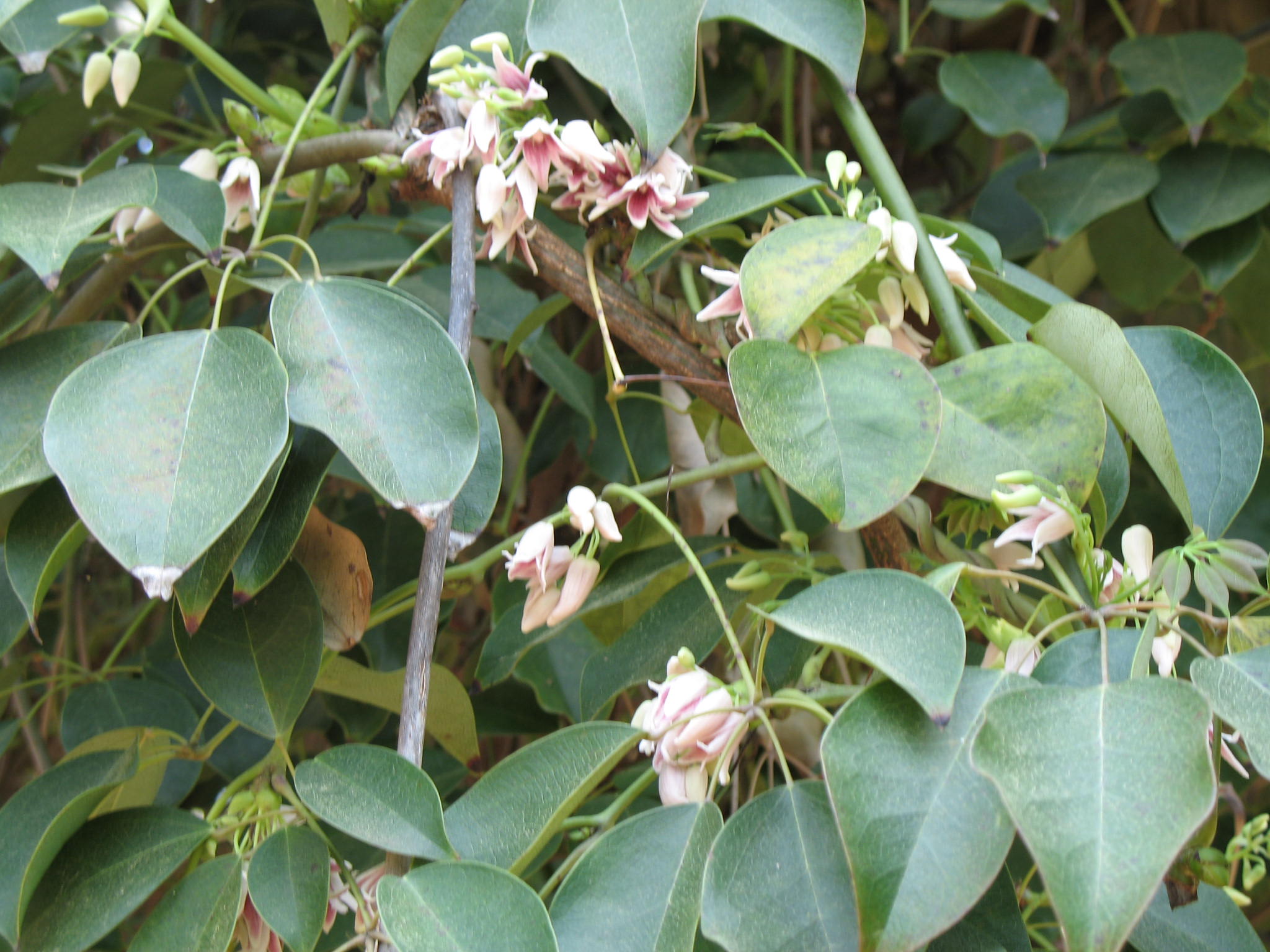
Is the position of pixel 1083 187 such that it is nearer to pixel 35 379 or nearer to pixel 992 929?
pixel 992 929

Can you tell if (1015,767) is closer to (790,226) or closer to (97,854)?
(790,226)

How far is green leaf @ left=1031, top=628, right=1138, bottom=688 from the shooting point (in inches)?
12.9

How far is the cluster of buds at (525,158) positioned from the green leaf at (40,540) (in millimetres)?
220

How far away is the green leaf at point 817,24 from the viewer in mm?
443

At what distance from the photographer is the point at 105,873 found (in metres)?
0.41

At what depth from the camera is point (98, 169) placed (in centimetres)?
57

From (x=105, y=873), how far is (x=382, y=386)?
0.78 ft

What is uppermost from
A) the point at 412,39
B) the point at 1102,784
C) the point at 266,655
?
the point at 412,39

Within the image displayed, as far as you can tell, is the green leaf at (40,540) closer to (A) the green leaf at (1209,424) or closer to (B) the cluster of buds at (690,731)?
(B) the cluster of buds at (690,731)

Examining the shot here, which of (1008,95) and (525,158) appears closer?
(525,158)

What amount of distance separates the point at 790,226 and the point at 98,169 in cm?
42

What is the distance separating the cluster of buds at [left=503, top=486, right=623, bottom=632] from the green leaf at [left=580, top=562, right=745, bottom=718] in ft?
0.22

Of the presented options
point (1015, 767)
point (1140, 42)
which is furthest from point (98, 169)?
point (1140, 42)

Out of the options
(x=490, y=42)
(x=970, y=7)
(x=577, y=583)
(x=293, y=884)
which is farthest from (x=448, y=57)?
(x=970, y=7)
